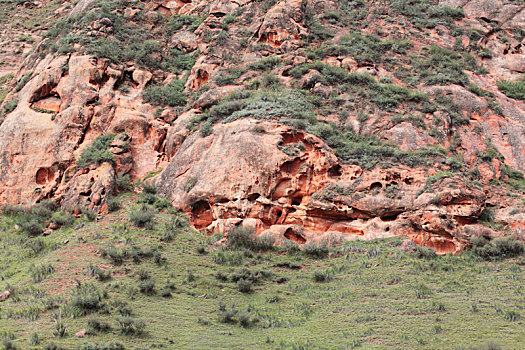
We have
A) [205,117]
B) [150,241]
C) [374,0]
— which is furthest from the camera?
[374,0]

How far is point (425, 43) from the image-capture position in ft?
101

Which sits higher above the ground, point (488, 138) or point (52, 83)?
point (52, 83)

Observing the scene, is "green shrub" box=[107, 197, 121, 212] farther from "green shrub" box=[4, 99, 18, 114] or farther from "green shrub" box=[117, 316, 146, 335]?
"green shrub" box=[4, 99, 18, 114]

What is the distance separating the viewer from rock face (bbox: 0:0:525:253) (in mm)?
18156

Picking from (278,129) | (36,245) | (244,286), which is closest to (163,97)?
(278,129)

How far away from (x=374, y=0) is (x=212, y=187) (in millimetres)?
26305

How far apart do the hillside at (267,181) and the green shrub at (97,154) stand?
13 centimetres

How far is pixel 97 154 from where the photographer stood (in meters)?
21.7

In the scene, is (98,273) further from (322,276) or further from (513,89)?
(513,89)

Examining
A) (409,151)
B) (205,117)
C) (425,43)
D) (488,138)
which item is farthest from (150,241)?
(425,43)

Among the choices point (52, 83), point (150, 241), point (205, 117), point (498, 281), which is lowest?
point (498, 281)

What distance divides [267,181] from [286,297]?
5.72 meters

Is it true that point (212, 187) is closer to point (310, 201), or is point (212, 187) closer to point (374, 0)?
point (310, 201)

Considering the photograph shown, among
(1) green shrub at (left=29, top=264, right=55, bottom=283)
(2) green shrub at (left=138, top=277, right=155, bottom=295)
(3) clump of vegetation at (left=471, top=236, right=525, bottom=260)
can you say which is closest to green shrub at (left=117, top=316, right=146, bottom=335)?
(2) green shrub at (left=138, top=277, right=155, bottom=295)
